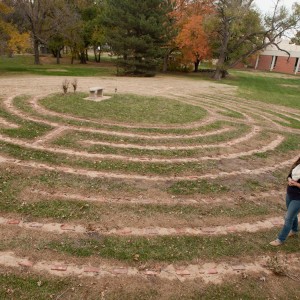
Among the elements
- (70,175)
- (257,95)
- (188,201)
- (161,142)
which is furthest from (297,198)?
(257,95)

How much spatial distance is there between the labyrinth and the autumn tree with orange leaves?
71.7ft

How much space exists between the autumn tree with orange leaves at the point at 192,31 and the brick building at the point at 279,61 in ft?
86.7

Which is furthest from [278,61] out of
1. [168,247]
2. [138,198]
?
[168,247]

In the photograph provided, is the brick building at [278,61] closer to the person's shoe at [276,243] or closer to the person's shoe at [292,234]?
the person's shoe at [292,234]

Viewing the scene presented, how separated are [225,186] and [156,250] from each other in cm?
331

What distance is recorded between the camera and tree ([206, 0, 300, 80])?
95.3ft

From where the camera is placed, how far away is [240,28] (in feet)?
96.9

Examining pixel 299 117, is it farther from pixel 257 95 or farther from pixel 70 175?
Answer: pixel 70 175

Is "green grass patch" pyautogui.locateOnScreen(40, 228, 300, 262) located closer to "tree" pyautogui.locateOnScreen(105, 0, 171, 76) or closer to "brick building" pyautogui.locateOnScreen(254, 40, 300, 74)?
"tree" pyautogui.locateOnScreen(105, 0, 171, 76)

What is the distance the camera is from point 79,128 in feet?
37.2

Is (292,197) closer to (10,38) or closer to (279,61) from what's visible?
(10,38)

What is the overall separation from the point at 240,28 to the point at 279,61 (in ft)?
110

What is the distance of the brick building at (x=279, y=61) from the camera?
56.8m

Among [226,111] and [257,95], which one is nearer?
[226,111]
